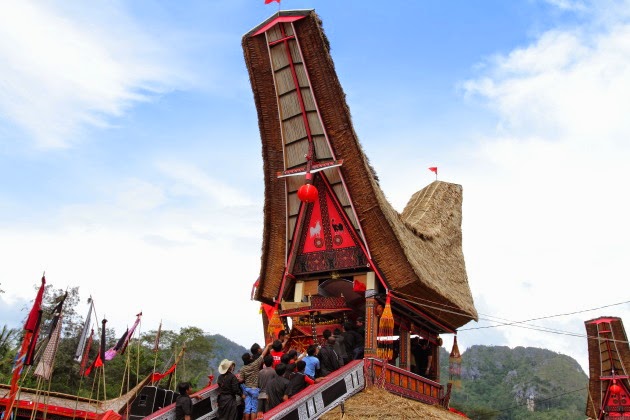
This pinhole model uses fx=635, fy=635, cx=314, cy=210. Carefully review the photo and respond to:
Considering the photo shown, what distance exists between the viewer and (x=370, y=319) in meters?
10.6

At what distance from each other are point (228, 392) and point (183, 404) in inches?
23.4

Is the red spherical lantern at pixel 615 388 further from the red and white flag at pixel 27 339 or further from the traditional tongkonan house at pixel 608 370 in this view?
the red and white flag at pixel 27 339

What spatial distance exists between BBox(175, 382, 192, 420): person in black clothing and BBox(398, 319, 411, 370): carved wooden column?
15.2 ft

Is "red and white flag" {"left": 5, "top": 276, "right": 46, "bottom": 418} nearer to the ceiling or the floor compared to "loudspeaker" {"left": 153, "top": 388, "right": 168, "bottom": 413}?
nearer to the ceiling

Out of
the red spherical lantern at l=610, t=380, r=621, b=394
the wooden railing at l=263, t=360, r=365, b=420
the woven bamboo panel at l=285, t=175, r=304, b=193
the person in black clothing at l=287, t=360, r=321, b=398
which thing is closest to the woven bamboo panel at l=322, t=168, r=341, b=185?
the woven bamboo panel at l=285, t=175, r=304, b=193

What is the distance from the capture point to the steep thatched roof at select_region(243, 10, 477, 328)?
10.9 m

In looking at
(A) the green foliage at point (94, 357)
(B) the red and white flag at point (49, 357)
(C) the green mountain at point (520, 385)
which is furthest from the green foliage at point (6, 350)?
(C) the green mountain at point (520, 385)

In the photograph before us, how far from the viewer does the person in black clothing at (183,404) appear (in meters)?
8.23

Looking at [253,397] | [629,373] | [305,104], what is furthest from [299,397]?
[629,373]

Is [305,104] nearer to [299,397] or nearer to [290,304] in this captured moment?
[290,304]

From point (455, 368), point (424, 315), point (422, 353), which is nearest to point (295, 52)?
point (424, 315)

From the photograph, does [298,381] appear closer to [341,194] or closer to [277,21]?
[341,194]

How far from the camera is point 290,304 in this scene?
11.6 m

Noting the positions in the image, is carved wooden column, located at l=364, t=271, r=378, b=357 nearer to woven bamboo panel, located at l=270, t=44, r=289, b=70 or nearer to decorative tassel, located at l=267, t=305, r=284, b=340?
decorative tassel, located at l=267, t=305, r=284, b=340
